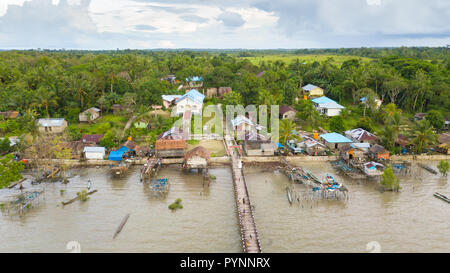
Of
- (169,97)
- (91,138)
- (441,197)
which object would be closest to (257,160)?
(441,197)

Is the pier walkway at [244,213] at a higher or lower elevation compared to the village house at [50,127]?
lower

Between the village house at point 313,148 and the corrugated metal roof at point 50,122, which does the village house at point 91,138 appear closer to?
the corrugated metal roof at point 50,122

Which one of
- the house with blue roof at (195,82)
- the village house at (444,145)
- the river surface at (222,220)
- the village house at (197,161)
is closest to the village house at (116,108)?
the house with blue roof at (195,82)

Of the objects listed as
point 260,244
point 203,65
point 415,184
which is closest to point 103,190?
point 260,244

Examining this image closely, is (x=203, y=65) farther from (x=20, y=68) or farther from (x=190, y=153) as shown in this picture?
(x=190, y=153)

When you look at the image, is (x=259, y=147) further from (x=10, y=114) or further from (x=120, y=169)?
(x=10, y=114)

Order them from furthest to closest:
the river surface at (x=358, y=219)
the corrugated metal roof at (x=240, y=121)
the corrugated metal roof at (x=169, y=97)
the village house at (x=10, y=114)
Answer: the corrugated metal roof at (x=169, y=97)
the village house at (x=10, y=114)
the corrugated metal roof at (x=240, y=121)
the river surface at (x=358, y=219)

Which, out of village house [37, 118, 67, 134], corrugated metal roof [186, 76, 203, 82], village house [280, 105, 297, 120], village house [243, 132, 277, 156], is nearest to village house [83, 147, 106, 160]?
village house [37, 118, 67, 134]

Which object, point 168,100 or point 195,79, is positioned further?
point 195,79
